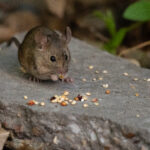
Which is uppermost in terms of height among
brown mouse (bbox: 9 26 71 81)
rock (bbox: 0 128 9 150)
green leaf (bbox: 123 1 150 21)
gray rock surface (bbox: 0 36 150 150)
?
green leaf (bbox: 123 1 150 21)

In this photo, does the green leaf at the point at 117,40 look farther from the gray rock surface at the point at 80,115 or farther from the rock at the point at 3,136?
the rock at the point at 3,136

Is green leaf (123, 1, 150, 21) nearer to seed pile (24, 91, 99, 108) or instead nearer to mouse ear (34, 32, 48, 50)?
mouse ear (34, 32, 48, 50)

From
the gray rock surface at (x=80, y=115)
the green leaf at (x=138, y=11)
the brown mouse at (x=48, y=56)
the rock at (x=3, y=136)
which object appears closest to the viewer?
the gray rock surface at (x=80, y=115)

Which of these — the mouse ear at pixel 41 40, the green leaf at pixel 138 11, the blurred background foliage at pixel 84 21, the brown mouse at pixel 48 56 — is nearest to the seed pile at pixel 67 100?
the brown mouse at pixel 48 56

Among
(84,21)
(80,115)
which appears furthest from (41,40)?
(84,21)

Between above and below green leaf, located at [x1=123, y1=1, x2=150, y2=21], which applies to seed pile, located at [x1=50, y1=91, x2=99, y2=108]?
below

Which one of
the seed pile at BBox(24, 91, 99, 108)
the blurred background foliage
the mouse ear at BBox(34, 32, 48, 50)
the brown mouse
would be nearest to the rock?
the seed pile at BBox(24, 91, 99, 108)

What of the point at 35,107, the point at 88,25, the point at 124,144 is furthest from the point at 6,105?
the point at 88,25
